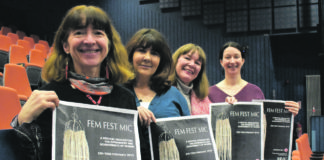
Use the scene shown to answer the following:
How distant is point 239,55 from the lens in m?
2.06

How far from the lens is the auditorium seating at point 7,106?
1516 millimetres

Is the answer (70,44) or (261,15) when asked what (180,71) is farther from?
(261,15)

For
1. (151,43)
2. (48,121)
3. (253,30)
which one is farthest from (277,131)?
(253,30)

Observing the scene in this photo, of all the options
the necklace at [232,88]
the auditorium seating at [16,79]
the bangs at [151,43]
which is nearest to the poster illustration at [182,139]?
the bangs at [151,43]

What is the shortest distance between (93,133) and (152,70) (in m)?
0.51

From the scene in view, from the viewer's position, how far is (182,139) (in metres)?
1.11

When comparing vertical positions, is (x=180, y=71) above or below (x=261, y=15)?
below

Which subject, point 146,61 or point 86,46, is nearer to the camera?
point 86,46

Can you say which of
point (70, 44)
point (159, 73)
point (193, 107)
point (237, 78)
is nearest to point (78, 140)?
point (70, 44)

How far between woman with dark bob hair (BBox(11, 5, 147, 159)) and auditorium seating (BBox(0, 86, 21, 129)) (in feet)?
2.31

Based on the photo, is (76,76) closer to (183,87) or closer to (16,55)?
(183,87)

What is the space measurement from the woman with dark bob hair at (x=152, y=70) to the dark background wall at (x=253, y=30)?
18.0 feet

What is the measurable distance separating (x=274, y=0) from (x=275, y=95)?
193 cm

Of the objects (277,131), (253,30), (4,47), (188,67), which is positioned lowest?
(277,131)
